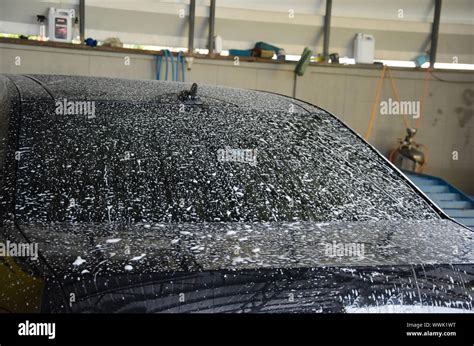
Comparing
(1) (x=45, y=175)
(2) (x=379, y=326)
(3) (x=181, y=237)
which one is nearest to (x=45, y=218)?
(1) (x=45, y=175)

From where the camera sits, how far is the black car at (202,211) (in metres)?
1.11

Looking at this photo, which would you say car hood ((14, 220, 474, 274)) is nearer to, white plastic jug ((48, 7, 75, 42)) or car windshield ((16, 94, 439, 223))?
car windshield ((16, 94, 439, 223))

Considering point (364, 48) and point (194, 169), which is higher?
point (364, 48)

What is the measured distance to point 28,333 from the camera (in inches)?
40.3

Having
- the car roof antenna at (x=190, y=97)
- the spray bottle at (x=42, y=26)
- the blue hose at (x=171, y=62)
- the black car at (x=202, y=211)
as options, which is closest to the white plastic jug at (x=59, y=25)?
the spray bottle at (x=42, y=26)

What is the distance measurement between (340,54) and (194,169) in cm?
642

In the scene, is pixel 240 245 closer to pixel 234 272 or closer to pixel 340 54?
pixel 234 272

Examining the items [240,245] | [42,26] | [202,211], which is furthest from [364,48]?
[240,245]

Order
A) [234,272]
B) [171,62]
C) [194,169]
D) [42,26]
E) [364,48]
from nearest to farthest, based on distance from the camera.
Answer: [234,272] → [194,169] → [42,26] → [171,62] → [364,48]

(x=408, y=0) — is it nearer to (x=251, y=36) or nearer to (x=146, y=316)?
(x=251, y=36)

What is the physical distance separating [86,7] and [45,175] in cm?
584

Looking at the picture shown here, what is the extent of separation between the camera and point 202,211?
160 cm

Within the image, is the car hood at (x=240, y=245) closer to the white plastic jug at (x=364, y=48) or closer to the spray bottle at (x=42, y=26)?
the spray bottle at (x=42, y=26)

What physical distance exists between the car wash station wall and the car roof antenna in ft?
16.2
